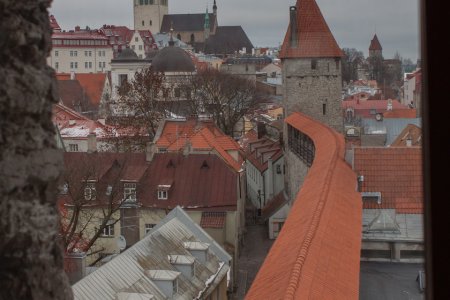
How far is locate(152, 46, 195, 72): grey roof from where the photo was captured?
54.7 meters

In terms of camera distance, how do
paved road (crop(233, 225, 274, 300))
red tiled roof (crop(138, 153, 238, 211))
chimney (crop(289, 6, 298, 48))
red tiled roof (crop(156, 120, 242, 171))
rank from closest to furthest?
paved road (crop(233, 225, 274, 300))
red tiled roof (crop(138, 153, 238, 211))
red tiled roof (crop(156, 120, 242, 171))
chimney (crop(289, 6, 298, 48))

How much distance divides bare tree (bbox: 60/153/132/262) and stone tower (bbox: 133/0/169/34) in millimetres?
90852

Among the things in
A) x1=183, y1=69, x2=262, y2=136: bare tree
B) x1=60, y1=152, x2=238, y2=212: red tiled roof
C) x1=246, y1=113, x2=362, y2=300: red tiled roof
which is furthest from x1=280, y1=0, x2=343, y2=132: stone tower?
x1=246, y1=113, x2=362, y2=300: red tiled roof

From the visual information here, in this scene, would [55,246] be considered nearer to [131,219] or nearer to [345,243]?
[345,243]

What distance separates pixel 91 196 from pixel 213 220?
347cm

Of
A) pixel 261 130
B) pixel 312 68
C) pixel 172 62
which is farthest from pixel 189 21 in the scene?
pixel 312 68

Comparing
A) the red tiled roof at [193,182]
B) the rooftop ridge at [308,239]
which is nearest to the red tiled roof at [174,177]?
the red tiled roof at [193,182]

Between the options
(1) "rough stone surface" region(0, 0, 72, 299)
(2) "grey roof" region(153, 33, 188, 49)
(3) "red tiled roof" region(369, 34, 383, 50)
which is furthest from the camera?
(3) "red tiled roof" region(369, 34, 383, 50)

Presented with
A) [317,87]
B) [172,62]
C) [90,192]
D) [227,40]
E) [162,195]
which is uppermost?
[227,40]

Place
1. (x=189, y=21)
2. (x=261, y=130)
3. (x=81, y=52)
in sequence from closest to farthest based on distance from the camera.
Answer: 1. (x=261, y=130)
2. (x=81, y=52)
3. (x=189, y=21)

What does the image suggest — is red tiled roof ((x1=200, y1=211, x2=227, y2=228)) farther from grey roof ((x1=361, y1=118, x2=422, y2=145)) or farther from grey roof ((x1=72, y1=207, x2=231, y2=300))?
grey roof ((x1=361, y1=118, x2=422, y2=145))

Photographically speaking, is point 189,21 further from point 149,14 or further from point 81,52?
point 81,52

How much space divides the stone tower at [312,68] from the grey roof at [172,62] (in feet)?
75.2

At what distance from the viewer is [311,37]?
31.9 meters
